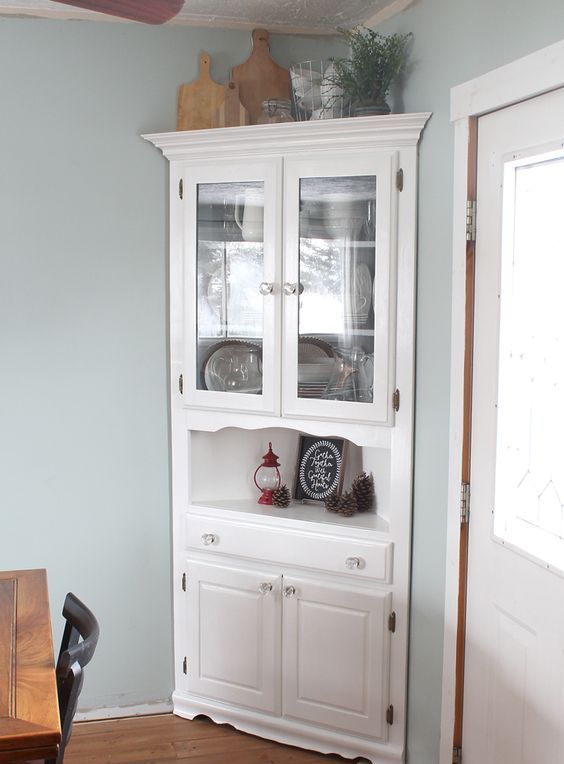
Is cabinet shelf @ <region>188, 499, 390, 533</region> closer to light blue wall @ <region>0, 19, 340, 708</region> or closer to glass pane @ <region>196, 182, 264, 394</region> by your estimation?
light blue wall @ <region>0, 19, 340, 708</region>

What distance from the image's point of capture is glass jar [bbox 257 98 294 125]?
2.74m

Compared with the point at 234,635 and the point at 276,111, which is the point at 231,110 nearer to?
the point at 276,111

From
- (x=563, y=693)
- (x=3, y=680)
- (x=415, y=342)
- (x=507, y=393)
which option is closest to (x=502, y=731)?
(x=563, y=693)

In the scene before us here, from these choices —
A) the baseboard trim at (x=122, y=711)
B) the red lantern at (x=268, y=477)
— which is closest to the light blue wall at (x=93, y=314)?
the baseboard trim at (x=122, y=711)

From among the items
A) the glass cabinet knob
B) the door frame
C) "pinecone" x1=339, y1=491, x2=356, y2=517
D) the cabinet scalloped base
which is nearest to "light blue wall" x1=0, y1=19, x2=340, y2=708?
the cabinet scalloped base

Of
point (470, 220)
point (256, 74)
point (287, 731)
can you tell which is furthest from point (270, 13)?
point (287, 731)

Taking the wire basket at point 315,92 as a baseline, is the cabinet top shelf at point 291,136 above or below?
below

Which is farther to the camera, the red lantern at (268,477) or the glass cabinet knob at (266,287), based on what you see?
the red lantern at (268,477)

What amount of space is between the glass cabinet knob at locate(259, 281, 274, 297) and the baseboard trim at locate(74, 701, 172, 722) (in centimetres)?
157

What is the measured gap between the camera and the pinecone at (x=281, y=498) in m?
2.93

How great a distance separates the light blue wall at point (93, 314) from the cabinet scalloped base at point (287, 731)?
23 cm

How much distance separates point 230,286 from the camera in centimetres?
278

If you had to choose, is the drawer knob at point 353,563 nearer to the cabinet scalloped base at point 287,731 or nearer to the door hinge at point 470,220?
the cabinet scalloped base at point 287,731

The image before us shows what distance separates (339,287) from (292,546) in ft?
2.86
